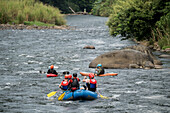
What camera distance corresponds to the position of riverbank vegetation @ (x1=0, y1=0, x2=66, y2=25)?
64438 mm

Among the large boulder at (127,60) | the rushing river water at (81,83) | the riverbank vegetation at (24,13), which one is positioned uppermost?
the riverbank vegetation at (24,13)

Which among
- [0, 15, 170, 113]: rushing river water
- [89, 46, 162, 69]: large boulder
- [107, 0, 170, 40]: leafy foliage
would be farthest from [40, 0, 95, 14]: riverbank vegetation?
[89, 46, 162, 69]: large boulder

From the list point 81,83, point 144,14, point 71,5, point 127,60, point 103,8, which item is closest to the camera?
point 81,83

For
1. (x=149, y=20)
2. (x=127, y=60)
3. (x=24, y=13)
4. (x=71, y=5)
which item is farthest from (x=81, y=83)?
(x=71, y=5)

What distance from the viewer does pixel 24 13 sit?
67.0 metres

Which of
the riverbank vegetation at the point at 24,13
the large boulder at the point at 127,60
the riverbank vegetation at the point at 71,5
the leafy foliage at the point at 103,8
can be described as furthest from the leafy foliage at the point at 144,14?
the riverbank vegetation at the point at 71,5

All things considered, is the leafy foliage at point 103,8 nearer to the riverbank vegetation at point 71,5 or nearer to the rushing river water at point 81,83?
the riverbank vegetation at point 71,5

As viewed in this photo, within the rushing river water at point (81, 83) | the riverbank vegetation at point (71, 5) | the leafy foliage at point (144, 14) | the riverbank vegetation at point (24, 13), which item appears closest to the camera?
the rushing river water at point (81, 83)

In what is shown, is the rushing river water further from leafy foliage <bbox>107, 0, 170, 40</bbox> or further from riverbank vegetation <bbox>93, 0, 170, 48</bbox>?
leafy foliage <bbox>107, 0, 170, 40</bbox>

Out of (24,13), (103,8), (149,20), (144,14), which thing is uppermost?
(144,14)

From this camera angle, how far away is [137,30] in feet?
124

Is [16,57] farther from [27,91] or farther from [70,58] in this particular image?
[27,91]

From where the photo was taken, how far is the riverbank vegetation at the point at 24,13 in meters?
64.4

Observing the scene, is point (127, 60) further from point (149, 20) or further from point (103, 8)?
point (103, 8)
